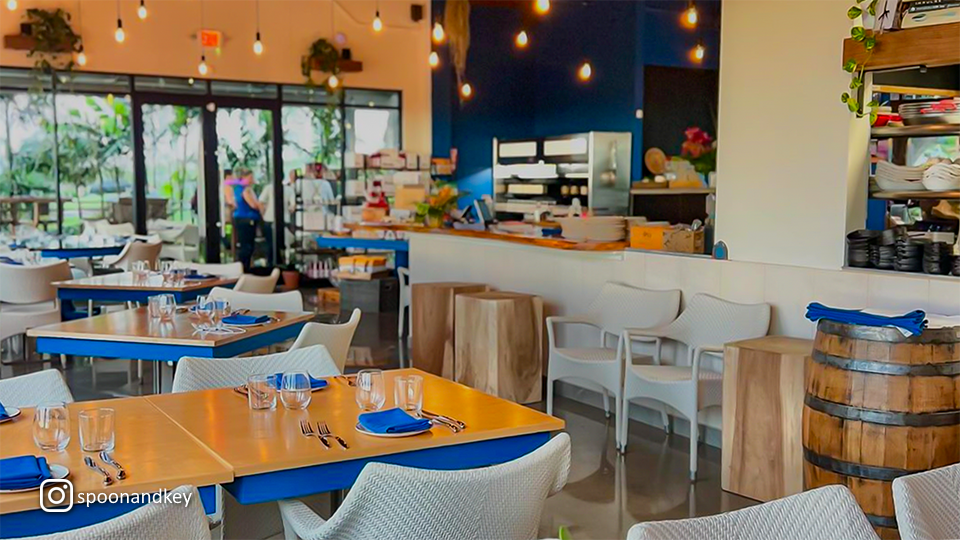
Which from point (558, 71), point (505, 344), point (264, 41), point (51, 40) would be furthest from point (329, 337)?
point (558, 71)

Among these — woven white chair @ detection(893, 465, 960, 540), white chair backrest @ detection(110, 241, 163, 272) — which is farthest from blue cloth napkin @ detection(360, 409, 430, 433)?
white chair backrest @ detection(110, 241, 163, 272)

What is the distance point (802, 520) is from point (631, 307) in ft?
14.0

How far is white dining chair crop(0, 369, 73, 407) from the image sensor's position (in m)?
3.30

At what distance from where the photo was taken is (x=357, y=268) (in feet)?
36.7

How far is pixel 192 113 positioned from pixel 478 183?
4.16 m

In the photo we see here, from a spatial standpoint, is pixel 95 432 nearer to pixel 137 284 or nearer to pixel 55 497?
pixel 55 497

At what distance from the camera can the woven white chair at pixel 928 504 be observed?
216cm

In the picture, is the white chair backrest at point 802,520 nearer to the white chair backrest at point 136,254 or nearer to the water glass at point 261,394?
the water glass at point 261,394

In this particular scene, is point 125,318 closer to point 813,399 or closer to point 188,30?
point 813,399

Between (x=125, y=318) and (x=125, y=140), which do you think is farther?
(x=125, y=140)

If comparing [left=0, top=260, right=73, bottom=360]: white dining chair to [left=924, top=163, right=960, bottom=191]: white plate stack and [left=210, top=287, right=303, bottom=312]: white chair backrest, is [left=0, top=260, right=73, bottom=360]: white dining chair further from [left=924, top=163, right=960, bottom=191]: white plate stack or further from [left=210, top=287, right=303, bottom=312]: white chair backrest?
[left=924, top=163, right=960, bottom=191]: white plate stack

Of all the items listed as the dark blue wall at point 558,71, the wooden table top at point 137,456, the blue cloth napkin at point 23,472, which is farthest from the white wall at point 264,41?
the blue cloth napkin at point 23,472

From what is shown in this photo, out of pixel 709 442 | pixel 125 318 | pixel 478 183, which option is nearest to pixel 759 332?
pixel 709 442

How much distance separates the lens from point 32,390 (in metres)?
3.32
